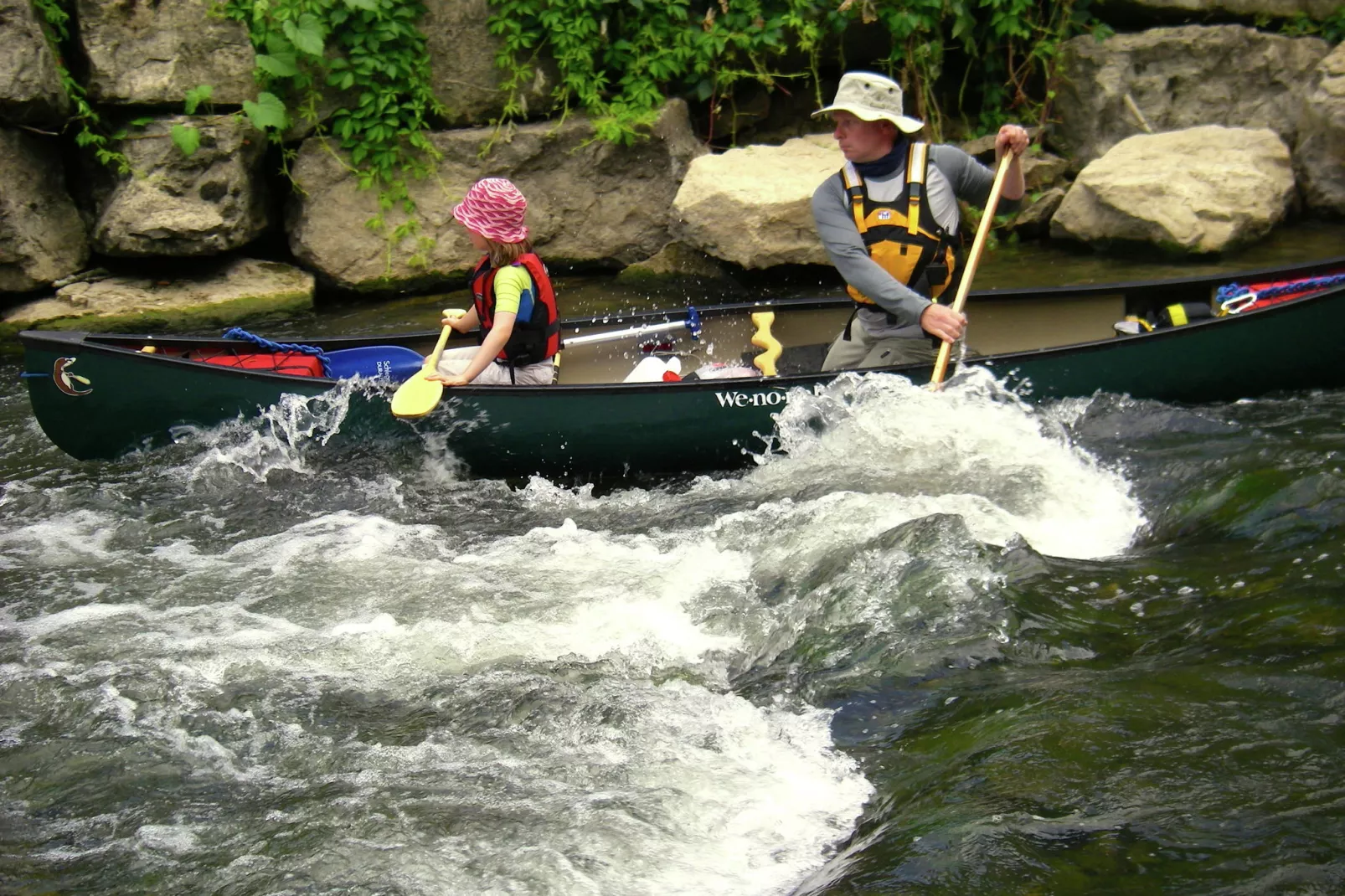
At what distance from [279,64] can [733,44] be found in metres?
3.04

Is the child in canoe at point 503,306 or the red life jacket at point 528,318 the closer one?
the child in canoe at point 503,306

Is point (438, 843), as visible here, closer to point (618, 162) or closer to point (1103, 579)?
point (1103, 579)

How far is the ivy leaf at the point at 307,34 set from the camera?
7.80m

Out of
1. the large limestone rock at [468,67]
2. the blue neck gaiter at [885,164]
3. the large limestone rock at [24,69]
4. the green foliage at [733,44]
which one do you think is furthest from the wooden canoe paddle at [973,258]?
the large limestone rock at [24,69]

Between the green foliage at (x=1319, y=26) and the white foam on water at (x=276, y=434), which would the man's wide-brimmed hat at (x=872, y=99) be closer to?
the white foam on water at (x=276, y=434)

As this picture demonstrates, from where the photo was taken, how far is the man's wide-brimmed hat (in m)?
4.46

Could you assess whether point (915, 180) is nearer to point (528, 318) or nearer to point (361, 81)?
point (528, 318)

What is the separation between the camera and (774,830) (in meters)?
2.73

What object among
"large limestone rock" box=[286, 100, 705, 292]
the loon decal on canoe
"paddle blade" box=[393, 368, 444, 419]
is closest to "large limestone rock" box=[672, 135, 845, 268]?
"large limestone rock" box=[286, 100, 705, 292]

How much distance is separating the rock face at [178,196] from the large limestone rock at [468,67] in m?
1.33

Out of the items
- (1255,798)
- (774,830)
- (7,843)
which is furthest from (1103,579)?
(7,843)

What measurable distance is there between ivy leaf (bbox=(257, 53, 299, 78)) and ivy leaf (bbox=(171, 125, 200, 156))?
627 mm

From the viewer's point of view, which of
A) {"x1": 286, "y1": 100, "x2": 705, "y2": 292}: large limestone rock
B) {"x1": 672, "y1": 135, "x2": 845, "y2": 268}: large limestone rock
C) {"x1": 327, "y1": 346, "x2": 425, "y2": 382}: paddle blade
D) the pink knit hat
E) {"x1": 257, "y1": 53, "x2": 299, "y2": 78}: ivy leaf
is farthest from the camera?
{"x1": 286, "y1": 100, "x2": 705, "y2": 292}: large limestone rock

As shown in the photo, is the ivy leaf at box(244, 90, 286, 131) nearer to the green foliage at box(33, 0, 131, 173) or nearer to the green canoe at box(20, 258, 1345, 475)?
the green foliage at box(33, 0, 131, 173)
